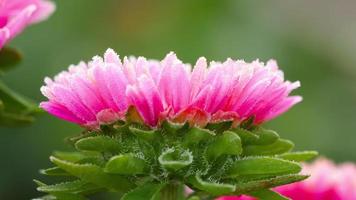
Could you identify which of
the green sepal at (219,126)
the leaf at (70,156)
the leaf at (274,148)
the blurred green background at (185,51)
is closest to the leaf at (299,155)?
the leaf at (274,148)

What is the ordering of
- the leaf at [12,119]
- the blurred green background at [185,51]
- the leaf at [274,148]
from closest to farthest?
the leaf at [274,148] → the leaf at [12,119] → the blurred green background at [185,51]

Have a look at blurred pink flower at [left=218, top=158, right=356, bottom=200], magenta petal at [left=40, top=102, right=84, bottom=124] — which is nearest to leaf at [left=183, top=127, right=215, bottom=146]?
magenta petal at [left=40, top=102, right=84, bottom=124]

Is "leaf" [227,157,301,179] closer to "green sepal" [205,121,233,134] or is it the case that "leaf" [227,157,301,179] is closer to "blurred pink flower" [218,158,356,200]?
"green sepal" [205,121,233,134]

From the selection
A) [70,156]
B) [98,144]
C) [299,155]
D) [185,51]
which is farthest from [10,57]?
[185,51]

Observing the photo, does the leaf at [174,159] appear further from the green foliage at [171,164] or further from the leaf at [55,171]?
the leaf at [55,171]

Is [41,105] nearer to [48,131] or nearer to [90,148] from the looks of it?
[90,148]

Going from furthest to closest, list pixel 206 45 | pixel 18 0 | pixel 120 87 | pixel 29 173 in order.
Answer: pixel 206 45
pixel 29 173
pixel 18 0
pixel 120 87

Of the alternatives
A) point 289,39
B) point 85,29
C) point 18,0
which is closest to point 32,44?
point 85,29
